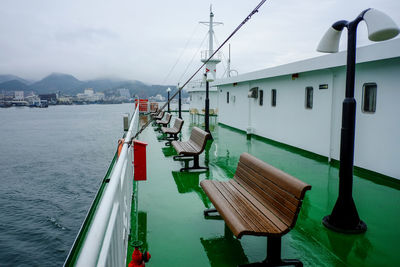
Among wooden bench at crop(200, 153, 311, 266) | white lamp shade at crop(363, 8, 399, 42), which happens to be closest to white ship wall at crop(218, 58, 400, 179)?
white lamp shade at crop(363, 8, 399, 42)

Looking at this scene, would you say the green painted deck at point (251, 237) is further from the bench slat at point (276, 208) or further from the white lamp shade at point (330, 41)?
the white lamp shade at point (330, 41)

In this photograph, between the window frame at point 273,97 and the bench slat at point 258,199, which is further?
the window frame at point 273,97

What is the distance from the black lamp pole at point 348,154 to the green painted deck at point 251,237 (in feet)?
0.53

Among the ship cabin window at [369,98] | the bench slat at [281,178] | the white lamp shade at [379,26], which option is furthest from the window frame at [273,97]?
the white lamp shade at [379,26]

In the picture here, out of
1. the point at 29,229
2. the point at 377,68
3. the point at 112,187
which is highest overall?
the point at 377,68

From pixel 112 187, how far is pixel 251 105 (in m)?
11.3

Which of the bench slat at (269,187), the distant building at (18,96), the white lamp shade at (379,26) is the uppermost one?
the distant building at (18,96)

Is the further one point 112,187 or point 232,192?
point 232,192

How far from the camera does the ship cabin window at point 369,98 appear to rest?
6.68m

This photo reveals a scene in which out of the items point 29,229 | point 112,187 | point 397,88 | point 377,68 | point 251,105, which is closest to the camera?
point 112,187

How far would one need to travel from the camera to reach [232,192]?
3895 millimetres

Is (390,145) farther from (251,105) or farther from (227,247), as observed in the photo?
(251,105)

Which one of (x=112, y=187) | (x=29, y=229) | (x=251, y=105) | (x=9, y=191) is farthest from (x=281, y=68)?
(x=9, y=191)

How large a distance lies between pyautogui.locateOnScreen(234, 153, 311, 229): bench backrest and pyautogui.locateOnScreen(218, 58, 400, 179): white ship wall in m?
3.80
